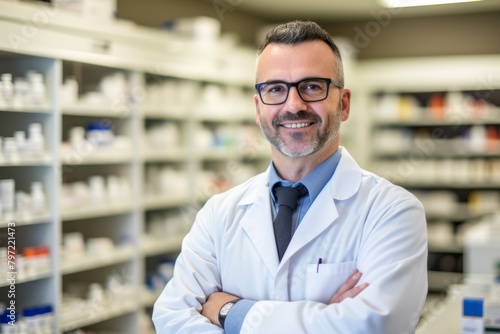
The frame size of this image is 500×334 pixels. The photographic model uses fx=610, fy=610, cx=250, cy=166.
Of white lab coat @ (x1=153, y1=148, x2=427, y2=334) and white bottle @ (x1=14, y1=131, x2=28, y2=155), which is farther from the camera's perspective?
white bottle @ (x1=14, y1=131, x2=28, y2=155)

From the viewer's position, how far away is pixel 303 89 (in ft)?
5.78

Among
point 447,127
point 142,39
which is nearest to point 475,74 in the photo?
point 447,127

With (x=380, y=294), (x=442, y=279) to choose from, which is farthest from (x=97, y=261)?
(x=442, y=279)

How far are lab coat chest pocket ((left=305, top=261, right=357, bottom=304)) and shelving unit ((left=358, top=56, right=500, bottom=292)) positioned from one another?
553cm

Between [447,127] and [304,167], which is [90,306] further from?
[447,127]

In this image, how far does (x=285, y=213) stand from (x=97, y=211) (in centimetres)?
249

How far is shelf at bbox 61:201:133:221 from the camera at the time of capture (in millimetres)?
3826

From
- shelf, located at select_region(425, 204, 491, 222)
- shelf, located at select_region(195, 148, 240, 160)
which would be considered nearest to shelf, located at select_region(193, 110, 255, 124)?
shelf, located at select_region(195, 148, 240, 160)

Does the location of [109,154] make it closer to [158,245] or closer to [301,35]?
[158,245]

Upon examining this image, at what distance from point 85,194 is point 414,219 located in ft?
9.08

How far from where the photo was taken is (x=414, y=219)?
5.56 ft

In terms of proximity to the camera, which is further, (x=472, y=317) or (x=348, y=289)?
(x=472, y=317)

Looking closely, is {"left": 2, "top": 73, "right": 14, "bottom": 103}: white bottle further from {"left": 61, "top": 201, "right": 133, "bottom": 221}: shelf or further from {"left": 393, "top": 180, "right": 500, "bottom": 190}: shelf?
{"left": 393, "top": 180, "right": 500, "bottom": 190}: shelf

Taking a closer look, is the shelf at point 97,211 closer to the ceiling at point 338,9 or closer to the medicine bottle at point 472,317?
the medicine bottle at point 472,317
